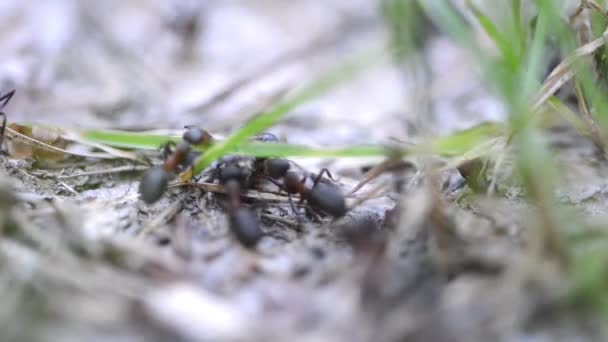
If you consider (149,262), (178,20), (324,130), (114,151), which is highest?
(178,20)

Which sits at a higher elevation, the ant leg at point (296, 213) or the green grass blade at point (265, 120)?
the green grass blade at point (265, 120)

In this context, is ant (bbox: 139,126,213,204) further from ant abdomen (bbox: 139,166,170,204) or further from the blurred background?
the blurred background

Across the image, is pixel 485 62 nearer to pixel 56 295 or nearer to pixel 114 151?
pixel 56 295

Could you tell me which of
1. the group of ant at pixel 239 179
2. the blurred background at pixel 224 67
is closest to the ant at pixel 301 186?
the group of ant at pixel 239 179

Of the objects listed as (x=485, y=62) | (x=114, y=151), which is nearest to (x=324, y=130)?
(x=114, y=151)

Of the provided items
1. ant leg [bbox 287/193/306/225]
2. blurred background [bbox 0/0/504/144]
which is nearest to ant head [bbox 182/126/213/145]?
ant leg [bbox 287/193/306/225]

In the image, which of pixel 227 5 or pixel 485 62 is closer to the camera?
pixel 485 62

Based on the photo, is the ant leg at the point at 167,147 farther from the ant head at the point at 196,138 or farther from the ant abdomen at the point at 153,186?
the ant abdomen at the point at 153,186
